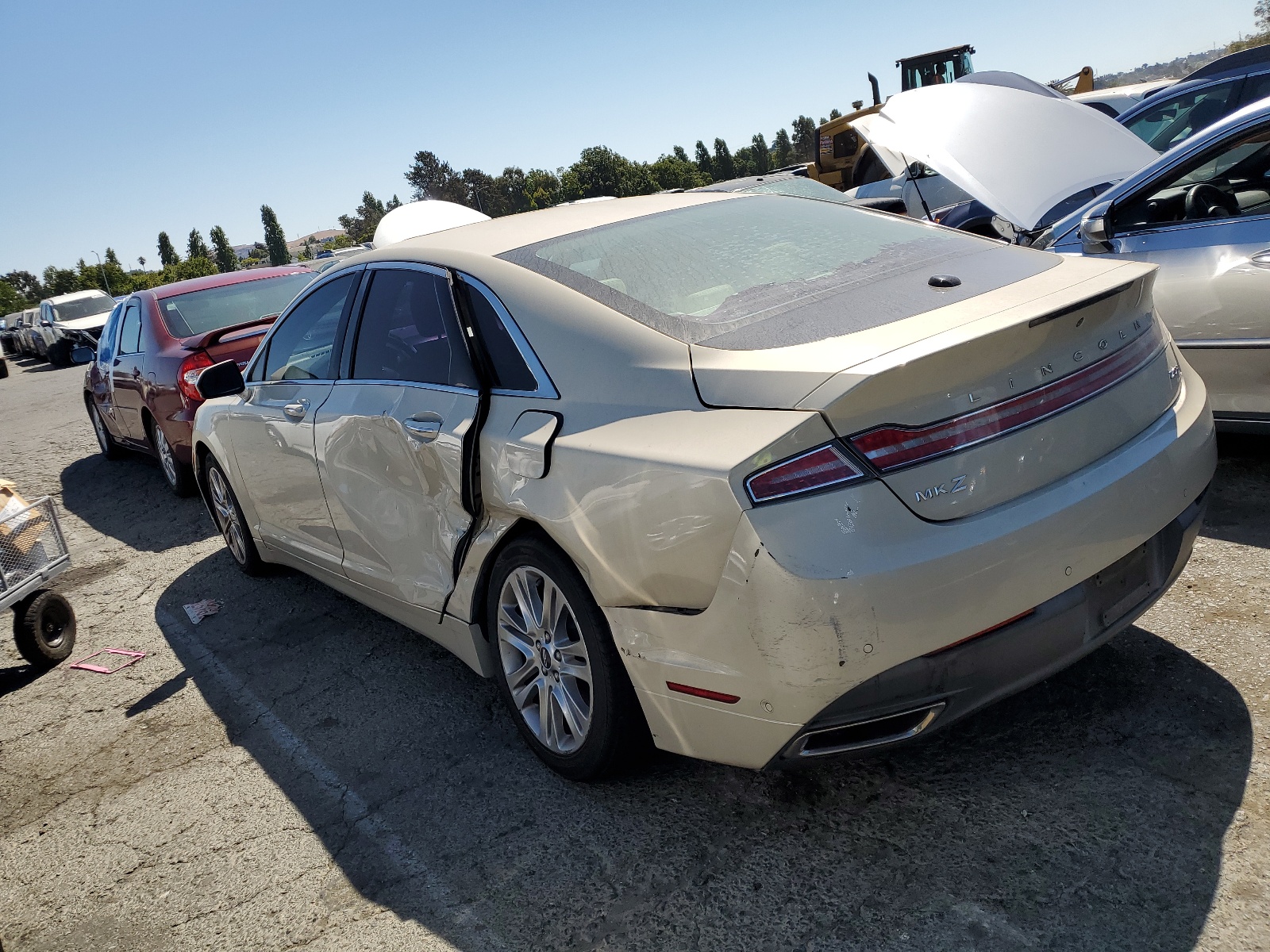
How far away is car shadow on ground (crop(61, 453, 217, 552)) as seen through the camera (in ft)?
23.7

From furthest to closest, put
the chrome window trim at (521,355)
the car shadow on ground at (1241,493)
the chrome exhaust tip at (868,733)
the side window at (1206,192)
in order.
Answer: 1. the side window at (1206,192)
2. the car shadow on ground at (1241,493)
3. the chrome window trim at (521,355)
4. the chrome exhaust tip at (868,733)

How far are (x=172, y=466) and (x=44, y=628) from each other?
3.26 meters

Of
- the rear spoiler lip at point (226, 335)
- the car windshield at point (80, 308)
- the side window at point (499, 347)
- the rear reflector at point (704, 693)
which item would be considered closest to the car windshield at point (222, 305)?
the rear spoiler lip at point (226, 335)

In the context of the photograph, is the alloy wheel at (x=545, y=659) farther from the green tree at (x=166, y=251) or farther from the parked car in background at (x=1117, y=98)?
the green tree at (x=166, y=251)

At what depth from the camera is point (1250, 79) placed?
7.01m

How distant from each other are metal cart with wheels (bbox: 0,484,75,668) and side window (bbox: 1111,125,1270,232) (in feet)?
17.8

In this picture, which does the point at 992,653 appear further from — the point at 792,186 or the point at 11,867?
the point at 792,186

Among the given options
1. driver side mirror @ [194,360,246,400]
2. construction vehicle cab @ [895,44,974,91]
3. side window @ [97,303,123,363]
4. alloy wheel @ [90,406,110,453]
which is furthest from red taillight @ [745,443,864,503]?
construction vehicle cab @ [895,44,974,91]

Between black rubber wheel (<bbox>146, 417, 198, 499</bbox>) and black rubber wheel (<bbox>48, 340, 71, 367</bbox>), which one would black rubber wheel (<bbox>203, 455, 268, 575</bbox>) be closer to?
black rubber wheel (<bbox>146, 417, 198, 499</bbox>)

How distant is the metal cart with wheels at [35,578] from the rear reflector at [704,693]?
3.67 m

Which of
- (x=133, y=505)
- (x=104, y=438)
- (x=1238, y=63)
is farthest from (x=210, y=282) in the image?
(x=1238, y=63)

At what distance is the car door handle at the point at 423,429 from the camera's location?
3260mm

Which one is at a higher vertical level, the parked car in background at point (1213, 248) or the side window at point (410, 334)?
the side window at point (410, 334)

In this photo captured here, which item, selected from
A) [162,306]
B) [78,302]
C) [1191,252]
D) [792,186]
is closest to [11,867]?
[1191,252]
